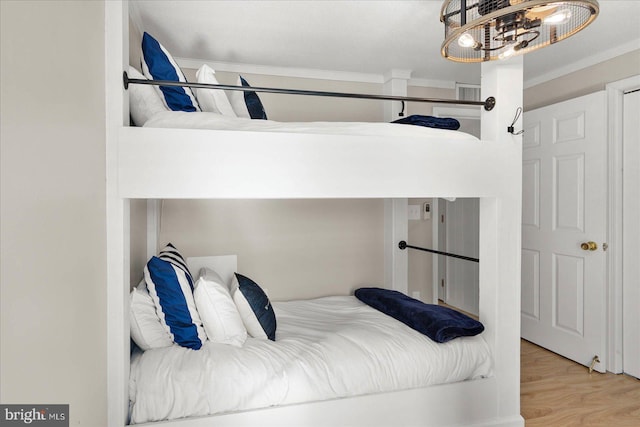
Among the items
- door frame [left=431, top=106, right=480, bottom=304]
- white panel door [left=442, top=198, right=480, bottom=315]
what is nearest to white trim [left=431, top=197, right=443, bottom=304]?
door frame [left=431, top=106, right=480, bottom=304]

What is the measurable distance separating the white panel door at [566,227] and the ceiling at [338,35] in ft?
1.60

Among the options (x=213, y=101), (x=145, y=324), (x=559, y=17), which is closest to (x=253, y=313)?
(x=145, y=324)

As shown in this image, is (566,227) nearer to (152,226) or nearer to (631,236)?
(631,236)

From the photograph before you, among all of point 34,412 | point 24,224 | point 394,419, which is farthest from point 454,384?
point 24,224

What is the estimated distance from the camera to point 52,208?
922 millimetres

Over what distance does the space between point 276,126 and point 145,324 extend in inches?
40.4

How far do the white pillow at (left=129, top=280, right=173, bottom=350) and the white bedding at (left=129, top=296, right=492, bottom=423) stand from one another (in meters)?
0.04

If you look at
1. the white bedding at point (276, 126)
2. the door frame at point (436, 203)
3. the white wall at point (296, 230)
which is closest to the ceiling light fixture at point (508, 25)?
the white bedding at point (276, 126)

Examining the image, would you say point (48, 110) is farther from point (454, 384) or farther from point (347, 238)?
point (347, 238)

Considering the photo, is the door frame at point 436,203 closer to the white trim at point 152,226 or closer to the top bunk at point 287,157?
the top bunk at point 287,157

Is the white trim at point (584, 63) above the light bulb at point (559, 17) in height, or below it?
above

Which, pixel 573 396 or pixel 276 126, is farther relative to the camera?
pixel 573 396

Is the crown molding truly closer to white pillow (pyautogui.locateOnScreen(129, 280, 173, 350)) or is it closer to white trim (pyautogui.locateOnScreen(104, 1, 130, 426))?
white trim (pyautogui.locateOnScreen(104, 1, 130, 426))

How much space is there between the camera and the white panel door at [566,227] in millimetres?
2816
